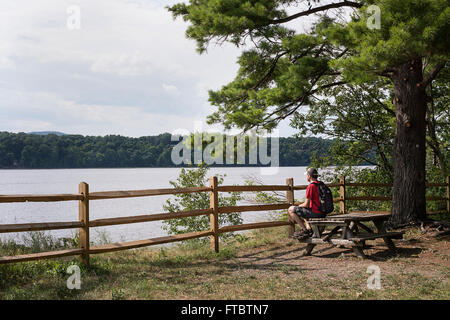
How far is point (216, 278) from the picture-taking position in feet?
24.5

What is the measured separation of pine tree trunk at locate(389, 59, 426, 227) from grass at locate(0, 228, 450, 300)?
285 cm

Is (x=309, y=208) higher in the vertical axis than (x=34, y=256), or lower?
higher

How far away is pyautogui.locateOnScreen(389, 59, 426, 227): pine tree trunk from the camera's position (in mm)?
11508

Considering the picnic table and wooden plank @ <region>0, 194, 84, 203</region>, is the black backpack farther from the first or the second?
wooden plank @ <region>0, 194, 84, 203</region>

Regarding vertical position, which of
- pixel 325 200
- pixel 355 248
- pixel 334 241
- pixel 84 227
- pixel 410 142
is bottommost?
pixel 355 248

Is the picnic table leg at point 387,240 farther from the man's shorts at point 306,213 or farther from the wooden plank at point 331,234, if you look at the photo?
the man's shorts at point 306,213

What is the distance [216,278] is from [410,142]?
22.6 ft

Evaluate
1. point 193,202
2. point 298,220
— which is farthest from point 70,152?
point 298,220

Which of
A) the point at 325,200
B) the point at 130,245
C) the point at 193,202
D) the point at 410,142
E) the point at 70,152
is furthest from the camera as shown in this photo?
the point at 70,152

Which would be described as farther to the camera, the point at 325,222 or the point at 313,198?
the point at 313,198

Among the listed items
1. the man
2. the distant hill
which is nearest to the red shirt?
the man

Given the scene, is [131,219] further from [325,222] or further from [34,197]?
[325,222]

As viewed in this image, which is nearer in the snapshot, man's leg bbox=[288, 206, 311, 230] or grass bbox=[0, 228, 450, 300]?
grass bbox=[0, 228, 450, 300]
